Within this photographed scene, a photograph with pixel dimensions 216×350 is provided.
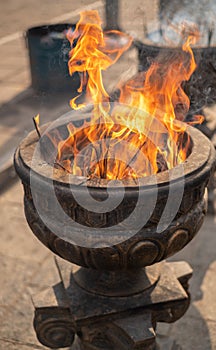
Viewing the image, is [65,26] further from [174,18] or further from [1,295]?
[1,295]

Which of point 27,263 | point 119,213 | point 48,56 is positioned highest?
point 119,213

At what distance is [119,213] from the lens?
2.02 meters

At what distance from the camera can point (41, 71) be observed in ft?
21.0

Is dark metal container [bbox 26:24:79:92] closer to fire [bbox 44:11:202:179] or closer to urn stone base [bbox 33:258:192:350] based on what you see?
fire [bbox 44:11:202:179]

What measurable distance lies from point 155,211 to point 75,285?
822mm

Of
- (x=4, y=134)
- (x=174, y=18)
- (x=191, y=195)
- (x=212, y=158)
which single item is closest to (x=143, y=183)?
(x=191, y=195)

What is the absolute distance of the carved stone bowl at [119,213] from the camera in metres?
2.01

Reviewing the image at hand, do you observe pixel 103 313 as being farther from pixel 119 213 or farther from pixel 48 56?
pixel 48 56

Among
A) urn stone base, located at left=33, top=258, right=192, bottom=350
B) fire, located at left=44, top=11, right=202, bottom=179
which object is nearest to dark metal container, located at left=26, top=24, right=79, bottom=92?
fire, located at left=44, top=11, right=202, bottom=179

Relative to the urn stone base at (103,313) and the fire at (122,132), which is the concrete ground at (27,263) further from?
the fire at (122,132)

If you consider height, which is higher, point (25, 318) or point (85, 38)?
point (85, 38)

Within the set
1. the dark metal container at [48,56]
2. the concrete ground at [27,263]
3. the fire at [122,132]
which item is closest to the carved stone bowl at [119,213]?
the fire at [122,132]

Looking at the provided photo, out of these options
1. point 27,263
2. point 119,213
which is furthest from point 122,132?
point 27,263

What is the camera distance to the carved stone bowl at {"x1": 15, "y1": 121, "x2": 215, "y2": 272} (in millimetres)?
2008
